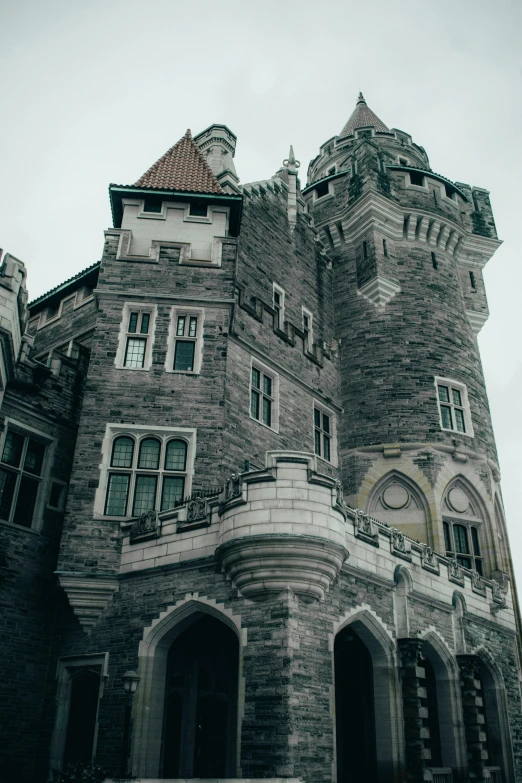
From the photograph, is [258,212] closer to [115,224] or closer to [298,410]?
[115,224]

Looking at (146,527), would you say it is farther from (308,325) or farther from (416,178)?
(416,178)

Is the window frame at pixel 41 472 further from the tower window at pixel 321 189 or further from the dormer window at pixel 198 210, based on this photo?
the tower window at pixel 321 189

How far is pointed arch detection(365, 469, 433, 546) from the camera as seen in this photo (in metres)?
22.0

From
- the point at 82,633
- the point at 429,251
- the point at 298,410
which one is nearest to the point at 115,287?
the point at 298,410

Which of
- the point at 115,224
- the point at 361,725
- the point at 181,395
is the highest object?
the point at 115,224

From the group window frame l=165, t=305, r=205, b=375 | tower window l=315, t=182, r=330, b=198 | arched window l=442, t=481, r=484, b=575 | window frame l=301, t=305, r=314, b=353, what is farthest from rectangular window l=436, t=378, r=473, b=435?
tower window l=315, t=182, r=330, b=198

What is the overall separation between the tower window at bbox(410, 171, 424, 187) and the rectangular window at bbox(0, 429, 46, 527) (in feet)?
63.3

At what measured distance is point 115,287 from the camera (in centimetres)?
1884

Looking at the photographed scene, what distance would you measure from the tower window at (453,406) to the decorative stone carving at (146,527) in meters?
11.7

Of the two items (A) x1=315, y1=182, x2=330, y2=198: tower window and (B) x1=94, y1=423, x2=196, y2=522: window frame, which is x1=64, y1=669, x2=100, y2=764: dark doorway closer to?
(B) x1=94, y1=423, x2=196, y2=522: window frame

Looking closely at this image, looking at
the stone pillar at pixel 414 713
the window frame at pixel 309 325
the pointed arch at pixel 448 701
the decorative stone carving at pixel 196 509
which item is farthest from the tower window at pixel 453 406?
the decorative stone carving at pixel 196 509

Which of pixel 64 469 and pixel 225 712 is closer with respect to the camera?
pixel 225 712

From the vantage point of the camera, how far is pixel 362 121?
35562 mm

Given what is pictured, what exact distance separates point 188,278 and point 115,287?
2.00m
